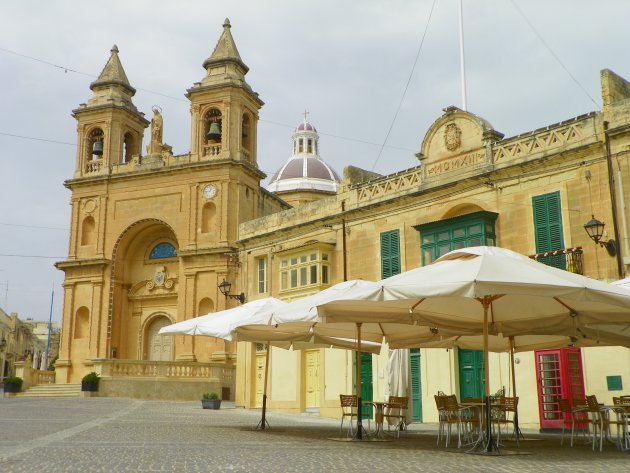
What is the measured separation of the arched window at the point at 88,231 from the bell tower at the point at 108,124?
2619mm

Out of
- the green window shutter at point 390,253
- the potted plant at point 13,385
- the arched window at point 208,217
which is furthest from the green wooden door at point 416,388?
the potted plant at point 13,385

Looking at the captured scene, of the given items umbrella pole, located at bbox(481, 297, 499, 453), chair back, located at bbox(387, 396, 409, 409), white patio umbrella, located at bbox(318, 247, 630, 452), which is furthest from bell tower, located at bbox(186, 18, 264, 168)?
umbrella pole, located at bbox(481, 297, 499, 453)

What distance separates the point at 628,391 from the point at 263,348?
15399 mm

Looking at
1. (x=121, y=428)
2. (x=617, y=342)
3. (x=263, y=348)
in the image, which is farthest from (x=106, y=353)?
(x=617, y=342)

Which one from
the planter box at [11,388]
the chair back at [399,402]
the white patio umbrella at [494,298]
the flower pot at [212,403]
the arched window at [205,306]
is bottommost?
the flower pot at [212,403]

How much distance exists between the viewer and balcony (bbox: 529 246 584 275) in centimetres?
1866

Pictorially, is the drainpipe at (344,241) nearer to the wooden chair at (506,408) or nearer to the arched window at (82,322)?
the wooden chair at (506,408)

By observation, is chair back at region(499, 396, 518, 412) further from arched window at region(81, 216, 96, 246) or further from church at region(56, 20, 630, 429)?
arched window at region(81, 216, 96, 246)

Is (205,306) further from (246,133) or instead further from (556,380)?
(556,380)

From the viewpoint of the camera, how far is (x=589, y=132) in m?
19.1

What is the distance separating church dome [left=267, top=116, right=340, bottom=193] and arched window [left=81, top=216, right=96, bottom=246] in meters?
23.1

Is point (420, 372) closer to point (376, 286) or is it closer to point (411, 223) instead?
point (411, 223)

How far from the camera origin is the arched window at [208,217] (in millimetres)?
38688

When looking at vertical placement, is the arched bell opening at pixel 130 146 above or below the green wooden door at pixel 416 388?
above
